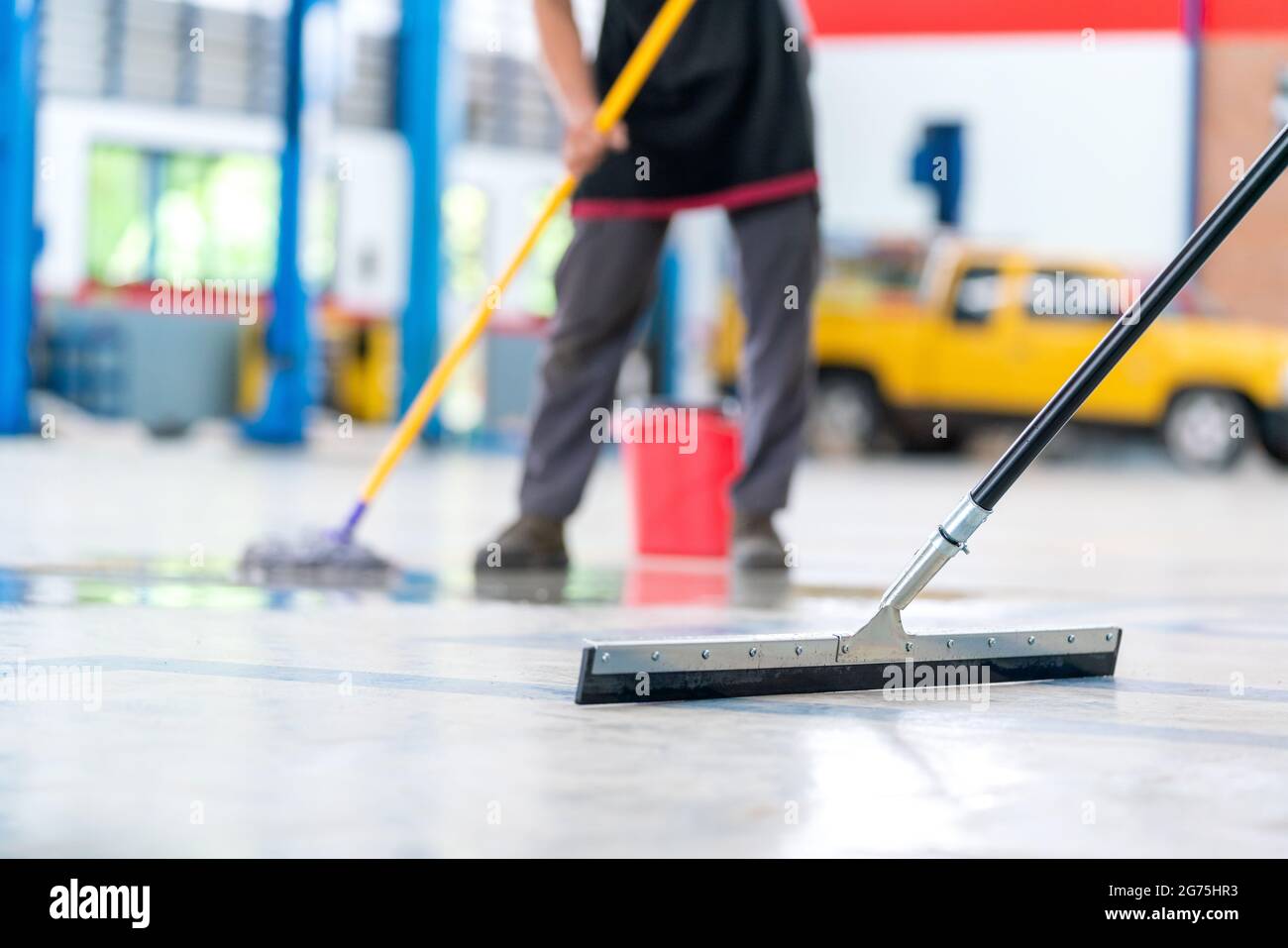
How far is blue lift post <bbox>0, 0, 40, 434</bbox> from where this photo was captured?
8.79m

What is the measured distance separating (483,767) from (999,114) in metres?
14.6

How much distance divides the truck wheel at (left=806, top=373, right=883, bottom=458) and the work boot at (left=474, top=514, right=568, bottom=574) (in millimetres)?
8638

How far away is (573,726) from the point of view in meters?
1.74

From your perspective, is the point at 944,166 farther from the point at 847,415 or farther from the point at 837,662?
the point at 837,662

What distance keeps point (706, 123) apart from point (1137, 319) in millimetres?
1736

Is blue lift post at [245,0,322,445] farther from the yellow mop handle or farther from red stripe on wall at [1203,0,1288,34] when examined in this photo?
red stripe on wall at [1203,0,1288,34]

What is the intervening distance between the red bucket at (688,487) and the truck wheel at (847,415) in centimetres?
804

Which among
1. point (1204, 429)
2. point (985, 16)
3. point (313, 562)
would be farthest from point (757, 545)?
point (985, 16)

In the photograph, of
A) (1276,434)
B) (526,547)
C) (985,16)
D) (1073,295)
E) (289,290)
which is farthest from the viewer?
(985,16)

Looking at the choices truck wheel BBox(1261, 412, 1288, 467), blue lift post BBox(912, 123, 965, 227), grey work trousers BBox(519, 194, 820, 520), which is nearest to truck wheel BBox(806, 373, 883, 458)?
blue lift post BBox(912, 123, 965, 227)

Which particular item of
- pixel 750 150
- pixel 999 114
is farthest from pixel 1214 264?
pixel 750 150

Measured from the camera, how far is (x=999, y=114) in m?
15.4
